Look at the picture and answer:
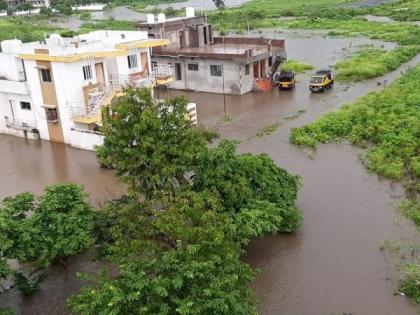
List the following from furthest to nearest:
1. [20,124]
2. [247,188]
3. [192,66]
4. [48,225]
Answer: [192,66], [20,124], [247,188], [48,225]

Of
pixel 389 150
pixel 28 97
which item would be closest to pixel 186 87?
pixel 28 97

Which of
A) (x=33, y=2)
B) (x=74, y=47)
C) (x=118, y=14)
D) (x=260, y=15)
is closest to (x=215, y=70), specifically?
(x=74, y=47)

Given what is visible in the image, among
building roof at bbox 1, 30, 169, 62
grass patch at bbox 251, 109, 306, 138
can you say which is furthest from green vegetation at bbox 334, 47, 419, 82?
building roof at bbox 1, 30, 169, 62

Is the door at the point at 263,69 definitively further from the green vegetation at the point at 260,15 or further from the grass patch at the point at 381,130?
the green vegetation at the point at 260,15

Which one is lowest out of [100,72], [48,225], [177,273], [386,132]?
[386,132]

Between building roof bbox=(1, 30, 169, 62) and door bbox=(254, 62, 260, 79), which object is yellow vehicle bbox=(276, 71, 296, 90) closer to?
door bbox=(254, 62, 260, 79)

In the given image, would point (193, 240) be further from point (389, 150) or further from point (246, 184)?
point (389, 150)

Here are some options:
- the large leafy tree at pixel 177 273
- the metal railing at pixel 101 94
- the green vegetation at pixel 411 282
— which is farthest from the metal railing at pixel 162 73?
the green vegetation at pixel 411 282

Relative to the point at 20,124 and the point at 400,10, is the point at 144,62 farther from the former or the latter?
the point at 400,10
